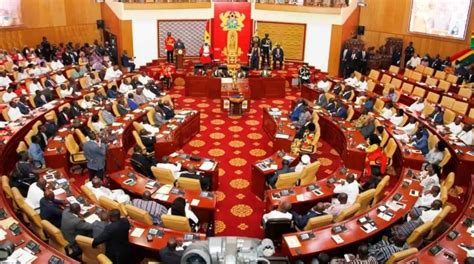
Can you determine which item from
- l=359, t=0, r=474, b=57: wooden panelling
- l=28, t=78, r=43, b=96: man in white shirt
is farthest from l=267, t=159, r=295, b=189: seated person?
l=359, t=0, r=474, b=57: wooden panelling

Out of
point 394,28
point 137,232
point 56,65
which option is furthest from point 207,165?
point 394,28

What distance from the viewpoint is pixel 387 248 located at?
675cm

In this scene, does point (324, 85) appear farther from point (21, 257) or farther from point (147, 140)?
point (21, 257)

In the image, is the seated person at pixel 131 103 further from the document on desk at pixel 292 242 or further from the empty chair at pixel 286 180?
the document on desk at pixel 292 242

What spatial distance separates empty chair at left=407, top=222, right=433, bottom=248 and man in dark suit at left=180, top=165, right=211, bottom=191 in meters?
4.19

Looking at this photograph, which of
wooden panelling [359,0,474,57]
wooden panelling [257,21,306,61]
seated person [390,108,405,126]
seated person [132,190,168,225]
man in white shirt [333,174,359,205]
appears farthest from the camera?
wooden panelling [257,21,306,61]

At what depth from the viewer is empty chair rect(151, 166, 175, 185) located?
29.6 feet

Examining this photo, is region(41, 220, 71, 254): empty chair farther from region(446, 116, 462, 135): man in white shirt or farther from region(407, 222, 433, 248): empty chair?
region(446, 116, 462, 135): man in white shirt

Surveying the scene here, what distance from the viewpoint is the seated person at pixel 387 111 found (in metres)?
12.7

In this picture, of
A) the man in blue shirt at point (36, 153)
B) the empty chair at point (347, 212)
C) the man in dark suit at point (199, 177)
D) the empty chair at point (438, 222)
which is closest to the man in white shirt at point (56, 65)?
the man in blue shirt at point (36, 153)

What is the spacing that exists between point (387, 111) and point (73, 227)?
30.3 feet

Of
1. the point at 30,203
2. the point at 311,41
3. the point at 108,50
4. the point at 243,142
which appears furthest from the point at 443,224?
the point at 108,50

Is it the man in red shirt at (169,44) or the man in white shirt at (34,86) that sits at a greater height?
the man in red shirt at (169,44)

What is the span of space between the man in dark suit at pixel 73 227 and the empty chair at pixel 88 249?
182 millimetres
